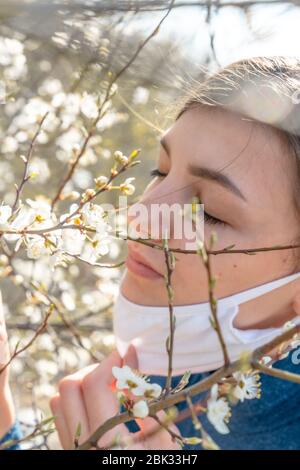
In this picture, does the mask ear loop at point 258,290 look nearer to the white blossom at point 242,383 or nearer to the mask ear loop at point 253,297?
the mask ear loop at point 253,297

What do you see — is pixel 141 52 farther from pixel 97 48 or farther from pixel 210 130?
pixel 210 130

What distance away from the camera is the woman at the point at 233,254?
1361mm

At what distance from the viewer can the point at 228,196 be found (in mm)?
1343

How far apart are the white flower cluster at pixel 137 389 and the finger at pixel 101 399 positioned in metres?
0.37

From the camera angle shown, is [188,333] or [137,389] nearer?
[137,389]

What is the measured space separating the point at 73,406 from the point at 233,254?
47 cm

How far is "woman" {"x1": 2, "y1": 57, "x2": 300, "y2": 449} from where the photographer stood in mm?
1361

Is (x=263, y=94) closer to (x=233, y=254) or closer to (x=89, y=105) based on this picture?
(x=233, y=254)

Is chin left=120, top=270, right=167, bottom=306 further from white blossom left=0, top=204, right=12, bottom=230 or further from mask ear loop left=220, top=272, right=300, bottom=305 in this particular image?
white blossom left=0, top=204, right=12, bottom=230

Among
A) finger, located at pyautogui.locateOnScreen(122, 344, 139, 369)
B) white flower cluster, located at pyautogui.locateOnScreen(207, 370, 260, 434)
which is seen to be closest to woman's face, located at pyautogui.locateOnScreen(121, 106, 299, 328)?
finger, located at pyautogui.locateOnScreen(122, 344, 139, 369)

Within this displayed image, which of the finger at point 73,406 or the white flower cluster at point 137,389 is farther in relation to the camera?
the finger at point 73,406

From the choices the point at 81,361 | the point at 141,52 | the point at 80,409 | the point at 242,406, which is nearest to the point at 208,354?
the point at 242,406

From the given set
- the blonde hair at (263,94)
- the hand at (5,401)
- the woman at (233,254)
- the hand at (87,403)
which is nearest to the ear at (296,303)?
the woman at (233,254)

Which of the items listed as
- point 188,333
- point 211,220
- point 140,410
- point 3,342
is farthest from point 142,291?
point 140,410
